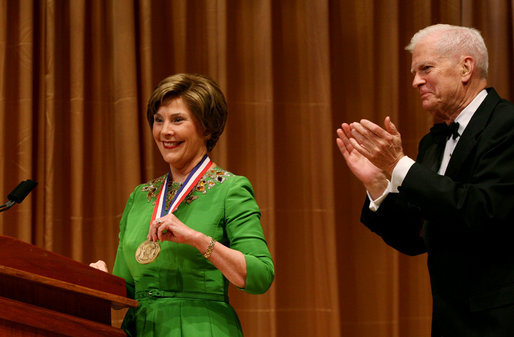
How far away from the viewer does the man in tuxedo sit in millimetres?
1769

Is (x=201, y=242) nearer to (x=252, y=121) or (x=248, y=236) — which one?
(x=248, y=236)

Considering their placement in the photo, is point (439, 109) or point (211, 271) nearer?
point (211, 271)

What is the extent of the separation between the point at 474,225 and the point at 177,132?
3.01 feet

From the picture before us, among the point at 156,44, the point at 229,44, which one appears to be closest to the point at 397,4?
the point at 229,44

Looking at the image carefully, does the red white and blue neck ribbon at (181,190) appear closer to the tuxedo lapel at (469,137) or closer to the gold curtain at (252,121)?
the tuxedo lapel at (469,137)

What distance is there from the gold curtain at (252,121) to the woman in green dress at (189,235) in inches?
51.5

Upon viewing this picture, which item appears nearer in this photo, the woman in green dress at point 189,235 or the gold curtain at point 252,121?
the woman in green dress at point 189,235

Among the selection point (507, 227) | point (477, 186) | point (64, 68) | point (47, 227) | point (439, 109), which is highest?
point (64, 68)

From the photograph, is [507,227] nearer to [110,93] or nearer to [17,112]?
[110,93]

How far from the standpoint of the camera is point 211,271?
192 centimetres

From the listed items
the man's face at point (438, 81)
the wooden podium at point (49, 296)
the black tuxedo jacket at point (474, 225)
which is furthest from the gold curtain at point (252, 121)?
the wooden podium at point (49, 296)

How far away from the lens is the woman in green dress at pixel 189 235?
1800 mm

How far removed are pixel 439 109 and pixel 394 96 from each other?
1.52 m

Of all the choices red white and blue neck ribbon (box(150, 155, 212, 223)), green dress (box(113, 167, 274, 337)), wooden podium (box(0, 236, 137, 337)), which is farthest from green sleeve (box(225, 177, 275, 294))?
wooden podium (box(0, 236, 137, 337))
